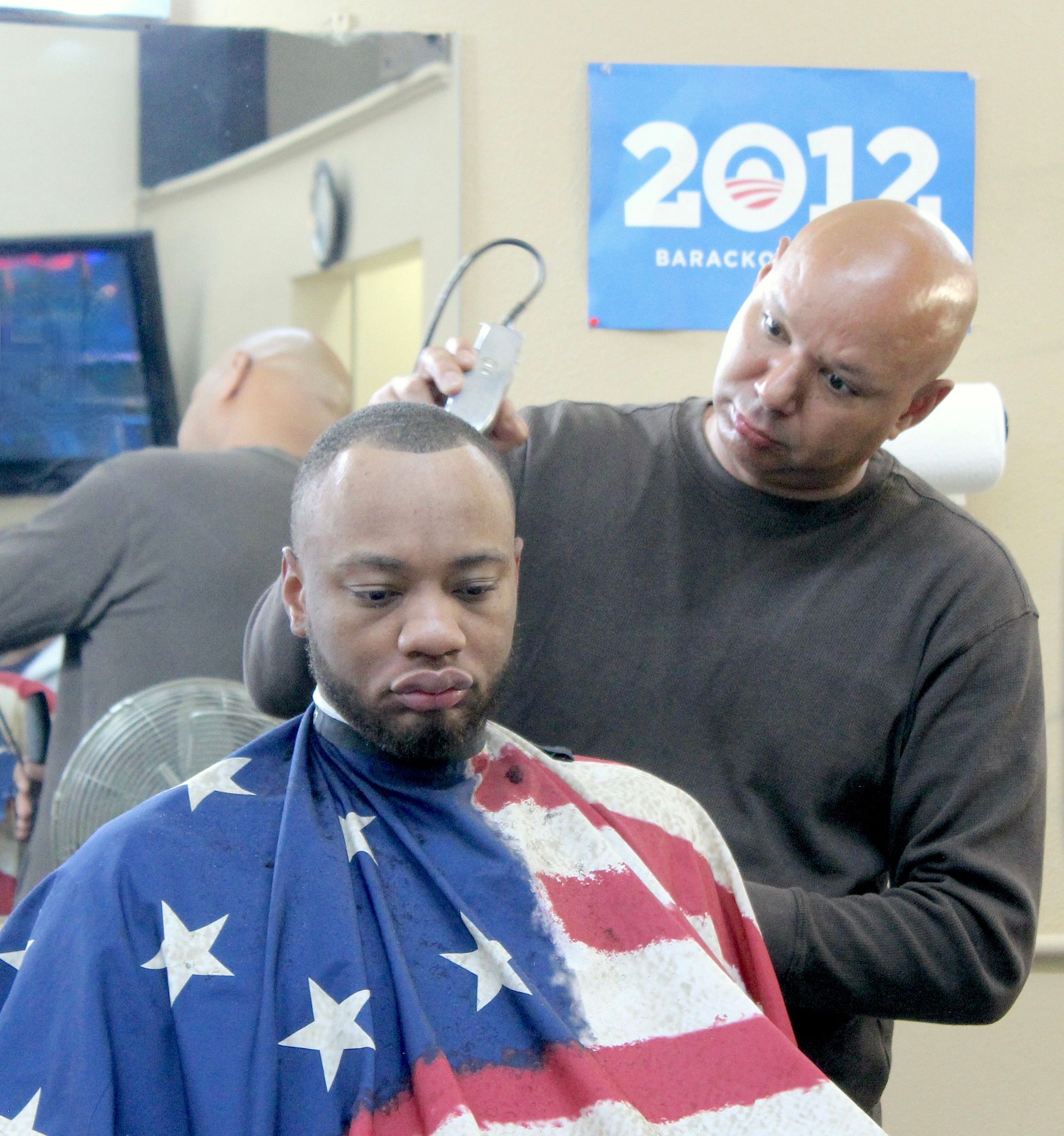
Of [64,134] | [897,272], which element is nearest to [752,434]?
[897,272]

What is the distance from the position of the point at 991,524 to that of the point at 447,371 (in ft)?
4.38

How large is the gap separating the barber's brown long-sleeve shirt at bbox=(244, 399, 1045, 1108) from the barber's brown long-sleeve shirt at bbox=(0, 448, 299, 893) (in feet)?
1.81

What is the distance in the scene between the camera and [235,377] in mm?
2158

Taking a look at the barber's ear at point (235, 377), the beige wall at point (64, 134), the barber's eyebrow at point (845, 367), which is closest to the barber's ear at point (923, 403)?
the barber's eyebrow at point (845, 367)

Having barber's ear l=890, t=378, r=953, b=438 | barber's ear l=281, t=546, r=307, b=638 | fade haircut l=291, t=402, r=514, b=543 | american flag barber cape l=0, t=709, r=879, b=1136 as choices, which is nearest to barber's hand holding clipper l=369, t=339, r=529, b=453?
fade haircut l=291, t=402, r=514, b=543

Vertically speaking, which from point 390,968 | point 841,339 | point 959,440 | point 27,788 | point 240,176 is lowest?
point 27,788

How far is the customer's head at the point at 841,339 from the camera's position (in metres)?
1.44

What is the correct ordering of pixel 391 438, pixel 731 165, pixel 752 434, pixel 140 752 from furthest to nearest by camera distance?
pixel 731 165, pixel 140 752, pixel 752 434, pixel 391 438

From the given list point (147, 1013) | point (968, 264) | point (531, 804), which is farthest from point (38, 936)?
point (968, 264)

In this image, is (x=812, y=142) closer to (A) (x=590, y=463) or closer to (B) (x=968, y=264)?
(B) (x=968, y=264)

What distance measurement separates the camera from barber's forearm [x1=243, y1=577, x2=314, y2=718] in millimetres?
1354

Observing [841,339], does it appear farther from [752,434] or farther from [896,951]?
[896,951]

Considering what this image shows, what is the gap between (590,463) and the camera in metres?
1.61

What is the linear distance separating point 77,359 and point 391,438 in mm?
1138
